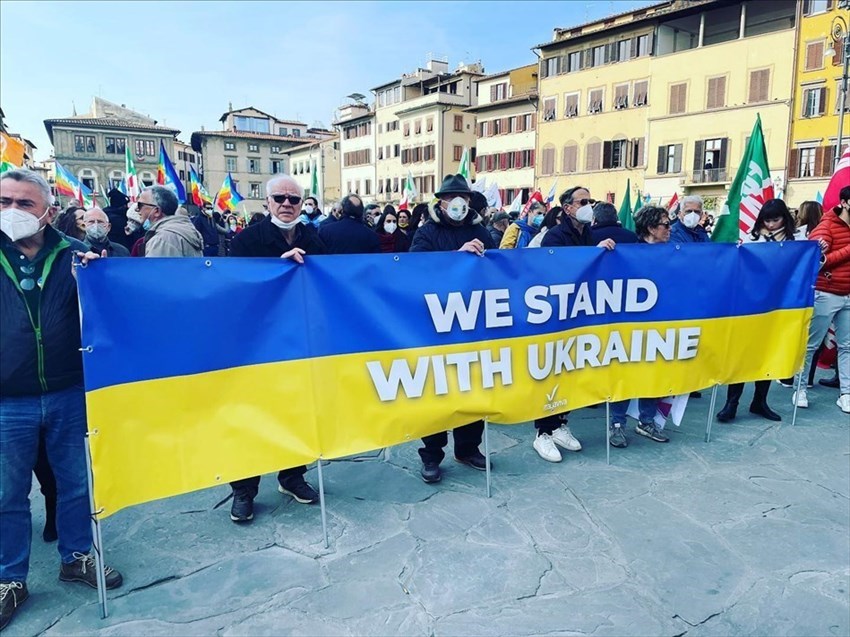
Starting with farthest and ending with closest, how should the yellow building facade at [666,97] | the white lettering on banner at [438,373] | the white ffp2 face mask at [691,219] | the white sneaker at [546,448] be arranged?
the yellow building facade at [666,97] → the white ffp2 face mask at [691,219] → the white sneaker at [546,448] → the white lettering on banner at [438,373]

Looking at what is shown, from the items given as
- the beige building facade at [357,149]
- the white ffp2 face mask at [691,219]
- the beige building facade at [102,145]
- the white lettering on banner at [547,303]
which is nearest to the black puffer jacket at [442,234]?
the white lettering on banner at [547,303]

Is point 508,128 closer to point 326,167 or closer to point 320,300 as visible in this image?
point 326,167

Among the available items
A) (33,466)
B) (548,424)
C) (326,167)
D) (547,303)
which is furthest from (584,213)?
(326,167)

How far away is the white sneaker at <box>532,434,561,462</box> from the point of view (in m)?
4.38

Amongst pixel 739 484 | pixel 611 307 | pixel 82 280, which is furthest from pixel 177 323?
pixel 739 484

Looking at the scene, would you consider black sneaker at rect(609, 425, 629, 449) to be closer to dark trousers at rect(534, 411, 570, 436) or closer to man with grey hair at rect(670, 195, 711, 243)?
dark trousers at rect(534, 411, 570, 436)

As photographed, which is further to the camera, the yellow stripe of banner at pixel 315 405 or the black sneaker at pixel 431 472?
the black sneaker at pixel 431 472

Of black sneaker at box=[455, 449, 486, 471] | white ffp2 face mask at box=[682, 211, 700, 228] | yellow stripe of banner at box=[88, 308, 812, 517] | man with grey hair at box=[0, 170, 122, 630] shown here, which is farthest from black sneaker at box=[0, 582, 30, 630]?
white ffp2 face mask at box=[682, 211, 700, 228]

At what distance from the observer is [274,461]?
3158 millimetres

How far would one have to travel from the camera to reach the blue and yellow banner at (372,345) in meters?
2.78

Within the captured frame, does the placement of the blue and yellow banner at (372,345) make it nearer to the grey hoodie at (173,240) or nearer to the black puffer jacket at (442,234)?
the black puffer jacket at (442,234)

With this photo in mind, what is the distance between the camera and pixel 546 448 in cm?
443

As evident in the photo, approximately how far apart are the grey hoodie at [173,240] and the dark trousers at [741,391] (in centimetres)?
450

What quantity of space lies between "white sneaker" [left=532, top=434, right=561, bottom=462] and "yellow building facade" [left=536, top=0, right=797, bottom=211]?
30.1m
